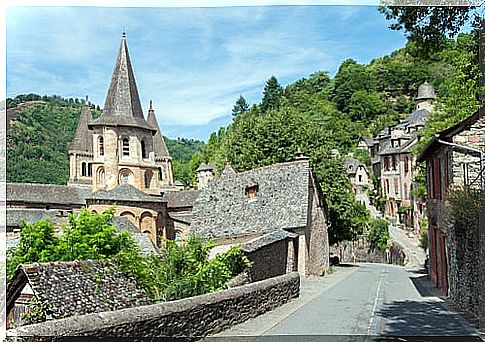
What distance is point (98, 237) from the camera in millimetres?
12938

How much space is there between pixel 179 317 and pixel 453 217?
23.0ft

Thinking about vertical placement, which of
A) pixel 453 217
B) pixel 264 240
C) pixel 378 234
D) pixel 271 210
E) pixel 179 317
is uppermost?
pixel 271 210

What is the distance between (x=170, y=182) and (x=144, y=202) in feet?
75.1

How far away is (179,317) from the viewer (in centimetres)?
806

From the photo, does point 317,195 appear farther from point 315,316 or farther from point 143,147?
point 143,147

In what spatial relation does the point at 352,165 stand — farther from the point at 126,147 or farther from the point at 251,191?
the point at 251,191

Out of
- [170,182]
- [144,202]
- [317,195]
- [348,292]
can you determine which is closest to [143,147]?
[144,202]

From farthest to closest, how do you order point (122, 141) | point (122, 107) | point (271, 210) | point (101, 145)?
point (101, 145) < point (122, 141) < point (122, 107) < point (271, 210)

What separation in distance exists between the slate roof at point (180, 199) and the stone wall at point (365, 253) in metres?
12.5

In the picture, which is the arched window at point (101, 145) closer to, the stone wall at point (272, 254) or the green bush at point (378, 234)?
the green bush at point (378, 234)

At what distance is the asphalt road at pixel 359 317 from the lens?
9469 millimetres

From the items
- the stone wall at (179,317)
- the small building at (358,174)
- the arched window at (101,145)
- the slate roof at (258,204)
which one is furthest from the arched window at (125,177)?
the stone wall at (179,317)

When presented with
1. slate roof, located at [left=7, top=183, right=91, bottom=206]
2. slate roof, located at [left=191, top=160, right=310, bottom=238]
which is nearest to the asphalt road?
slate roof, located at [left=191, top=160, right=310, bottom=238]

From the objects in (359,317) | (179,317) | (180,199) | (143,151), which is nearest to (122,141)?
(143,151)
